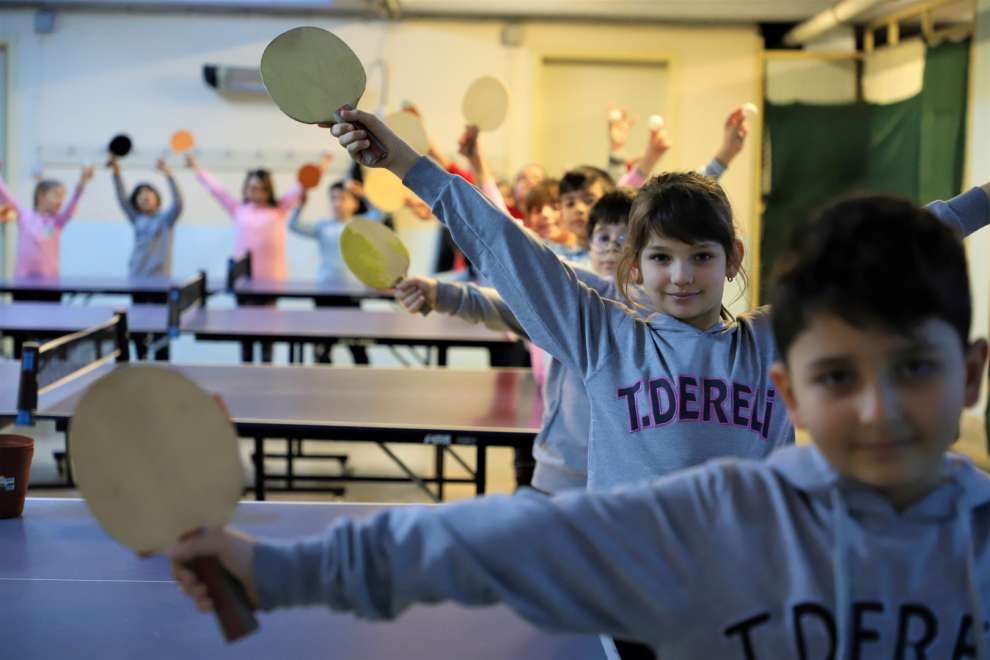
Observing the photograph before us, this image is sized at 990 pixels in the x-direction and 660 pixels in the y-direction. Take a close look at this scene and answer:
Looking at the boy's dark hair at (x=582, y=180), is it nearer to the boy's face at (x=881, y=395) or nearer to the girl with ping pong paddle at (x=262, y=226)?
the boy's face at (x=881, y=395)

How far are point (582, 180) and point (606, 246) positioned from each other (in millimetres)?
798

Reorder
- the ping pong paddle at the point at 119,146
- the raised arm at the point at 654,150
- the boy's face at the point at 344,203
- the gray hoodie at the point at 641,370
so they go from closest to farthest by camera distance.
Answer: the gray hoodie at the point at 641,370 < the raised arm at the point at 654,150 < the ping pong paddle at the point at 119,146 < the boy's face at the point at 344,203

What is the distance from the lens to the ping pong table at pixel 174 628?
1471 millimetres

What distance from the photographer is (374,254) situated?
2.48 metres

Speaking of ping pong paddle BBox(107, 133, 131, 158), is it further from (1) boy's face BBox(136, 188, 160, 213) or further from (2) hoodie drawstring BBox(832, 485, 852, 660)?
(2) hoodie drawstring BBox(832, 485, 852, 660)

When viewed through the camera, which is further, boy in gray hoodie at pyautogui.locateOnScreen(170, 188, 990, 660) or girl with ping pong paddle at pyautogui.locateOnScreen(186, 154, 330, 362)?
girl with ping pong paddle at pyautogui.locateOnScreen(186, 154, 330, 362)

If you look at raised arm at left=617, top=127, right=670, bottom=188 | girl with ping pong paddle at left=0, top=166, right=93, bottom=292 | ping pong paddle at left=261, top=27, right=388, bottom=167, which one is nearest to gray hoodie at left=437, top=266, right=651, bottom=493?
raised arm at left=617, top=127, right=670, bottom=188

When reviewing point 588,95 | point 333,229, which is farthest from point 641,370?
point 588,95

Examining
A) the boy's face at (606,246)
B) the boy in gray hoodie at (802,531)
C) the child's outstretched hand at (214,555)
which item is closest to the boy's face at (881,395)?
the boy in gray hoodie at (802,531)

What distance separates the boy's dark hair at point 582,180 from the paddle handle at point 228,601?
284 centimetres

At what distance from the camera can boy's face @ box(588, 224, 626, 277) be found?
283 centimetres

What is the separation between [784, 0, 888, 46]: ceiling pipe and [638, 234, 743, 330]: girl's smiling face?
7.01 meters

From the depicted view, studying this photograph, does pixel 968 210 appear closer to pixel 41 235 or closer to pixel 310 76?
pixel 310 76

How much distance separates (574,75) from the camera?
10.7m
